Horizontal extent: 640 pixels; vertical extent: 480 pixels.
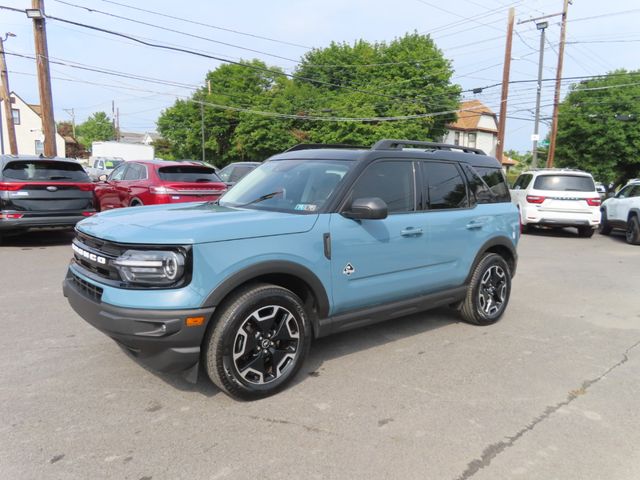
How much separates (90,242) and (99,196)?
29.0 ft

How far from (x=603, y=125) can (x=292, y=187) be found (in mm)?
28931

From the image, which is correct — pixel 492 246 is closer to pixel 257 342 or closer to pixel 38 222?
pixel 257 342

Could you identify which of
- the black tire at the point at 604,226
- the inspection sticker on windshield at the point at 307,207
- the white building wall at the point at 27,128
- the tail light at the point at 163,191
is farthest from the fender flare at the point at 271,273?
the white building wall at the point at 27,128

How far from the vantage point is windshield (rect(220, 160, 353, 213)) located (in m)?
3.83

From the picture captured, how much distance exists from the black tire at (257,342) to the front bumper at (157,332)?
0.42 ft

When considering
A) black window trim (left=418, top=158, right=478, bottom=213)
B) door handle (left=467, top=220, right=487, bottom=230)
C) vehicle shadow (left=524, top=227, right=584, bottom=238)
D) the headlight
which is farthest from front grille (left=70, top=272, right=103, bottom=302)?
vehicle shadow (left=524, top=227, right=584, bottom=238)

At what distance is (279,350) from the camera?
3.40 metres

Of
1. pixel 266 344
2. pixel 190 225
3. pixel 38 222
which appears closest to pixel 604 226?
pixel 266 344

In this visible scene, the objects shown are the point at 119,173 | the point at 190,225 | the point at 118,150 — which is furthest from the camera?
the point at 118,150

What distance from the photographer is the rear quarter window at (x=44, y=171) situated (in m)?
8.74

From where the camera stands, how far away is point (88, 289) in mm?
3283

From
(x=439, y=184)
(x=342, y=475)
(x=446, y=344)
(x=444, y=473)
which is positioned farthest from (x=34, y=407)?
(x=439, y=184)

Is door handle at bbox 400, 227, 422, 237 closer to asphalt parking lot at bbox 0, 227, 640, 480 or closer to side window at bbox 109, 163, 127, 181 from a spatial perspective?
asphalt parking lot at bbox 0, 227, 640, 480

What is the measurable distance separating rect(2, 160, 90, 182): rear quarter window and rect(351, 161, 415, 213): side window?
754 centimetres
